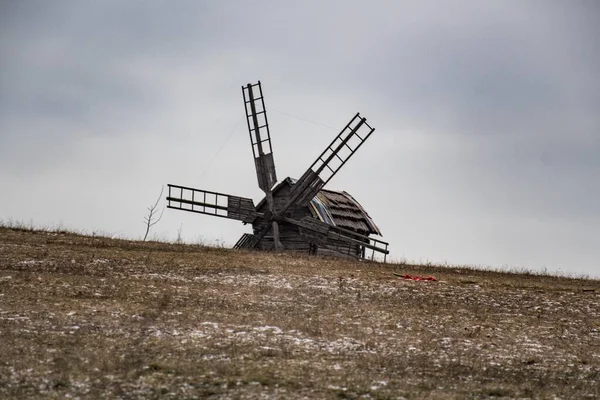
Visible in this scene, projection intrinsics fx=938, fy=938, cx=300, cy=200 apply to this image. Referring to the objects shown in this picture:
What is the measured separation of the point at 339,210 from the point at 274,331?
29.9 meters

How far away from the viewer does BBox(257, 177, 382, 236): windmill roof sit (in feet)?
158

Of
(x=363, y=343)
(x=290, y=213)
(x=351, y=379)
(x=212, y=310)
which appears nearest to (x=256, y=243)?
(x=290, y=213)

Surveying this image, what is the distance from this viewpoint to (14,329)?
19922 millimetres

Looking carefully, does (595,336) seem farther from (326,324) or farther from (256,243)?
(256,243)

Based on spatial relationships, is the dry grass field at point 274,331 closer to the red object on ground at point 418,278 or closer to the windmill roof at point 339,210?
the red object on ground at point 418,278

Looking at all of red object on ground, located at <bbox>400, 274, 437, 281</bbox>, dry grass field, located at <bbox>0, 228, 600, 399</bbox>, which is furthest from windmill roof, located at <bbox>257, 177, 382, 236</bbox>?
red object on ground, located at <bbox>400, 274, 437, 281</bbox>

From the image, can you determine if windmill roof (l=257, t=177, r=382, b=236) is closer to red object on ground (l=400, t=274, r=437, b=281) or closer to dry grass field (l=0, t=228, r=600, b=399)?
dry grass field (l=0, t=228, r=600, b=399)

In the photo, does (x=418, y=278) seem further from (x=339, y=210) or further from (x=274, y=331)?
(x=339, y=210)

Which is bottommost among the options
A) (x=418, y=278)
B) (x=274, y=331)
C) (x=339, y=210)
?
(x=274, y=331)

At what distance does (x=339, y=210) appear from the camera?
5072 centimetres

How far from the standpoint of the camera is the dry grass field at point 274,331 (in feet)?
53.0

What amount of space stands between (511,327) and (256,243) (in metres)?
26.0

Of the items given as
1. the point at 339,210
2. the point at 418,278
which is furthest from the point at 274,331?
the point at 339,210

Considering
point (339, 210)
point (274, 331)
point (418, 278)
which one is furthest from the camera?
point (339, 210)
